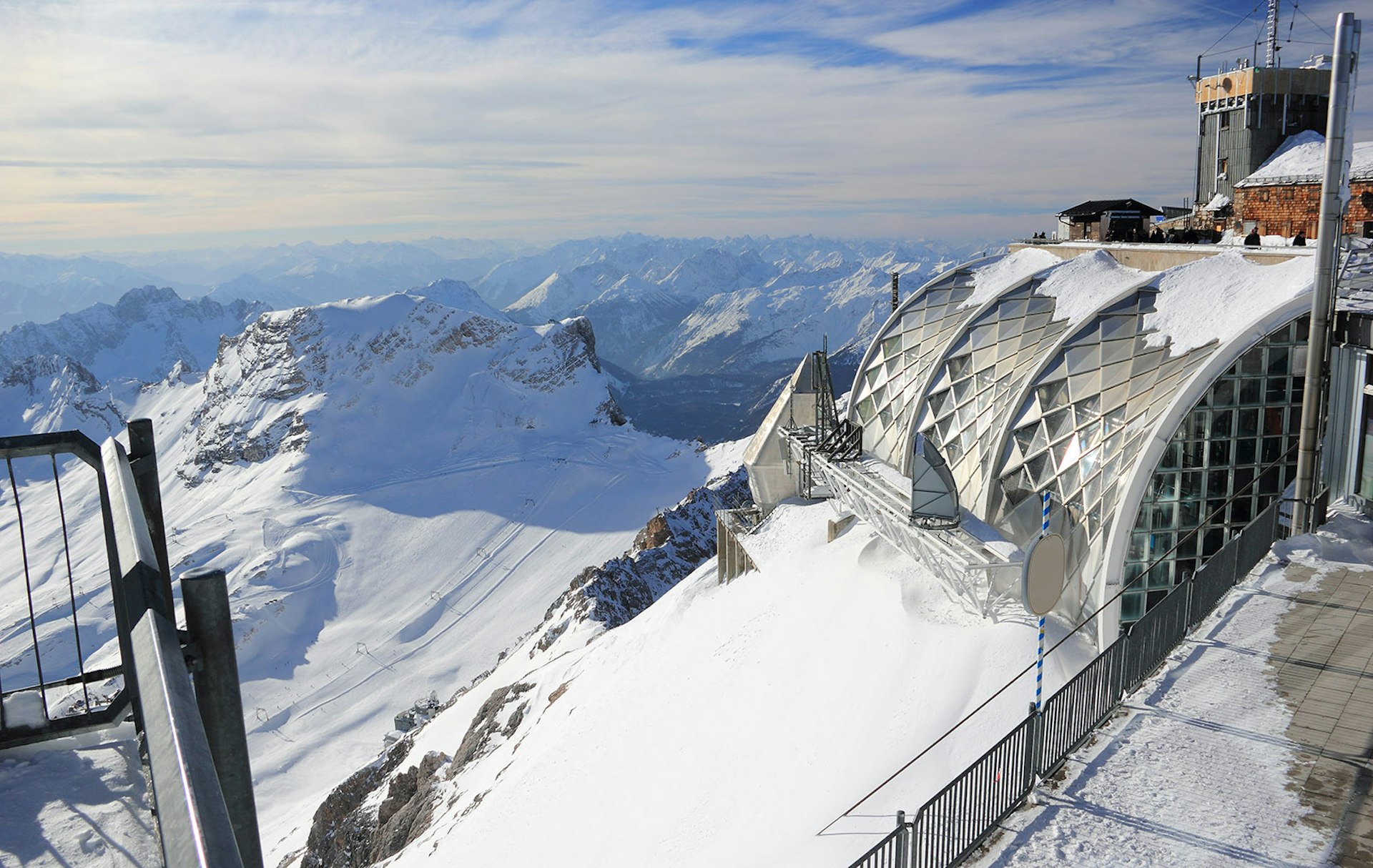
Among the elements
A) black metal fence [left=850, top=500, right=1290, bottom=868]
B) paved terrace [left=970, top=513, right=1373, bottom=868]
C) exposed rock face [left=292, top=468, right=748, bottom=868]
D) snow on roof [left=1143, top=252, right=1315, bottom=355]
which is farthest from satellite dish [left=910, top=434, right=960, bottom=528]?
exposed rock face [left=292, top=468, right=748, bottom=868]

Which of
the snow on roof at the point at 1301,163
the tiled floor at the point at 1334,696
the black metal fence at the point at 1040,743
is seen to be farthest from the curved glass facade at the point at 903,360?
the snow on roof at the point at 1301,163

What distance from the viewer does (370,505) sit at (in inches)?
4400

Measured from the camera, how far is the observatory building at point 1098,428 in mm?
18094

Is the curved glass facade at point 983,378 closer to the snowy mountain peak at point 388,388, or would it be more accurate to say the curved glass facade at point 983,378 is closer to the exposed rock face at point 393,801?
the exposed rock face at point 393,801

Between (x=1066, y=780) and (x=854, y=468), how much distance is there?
1836 centimetres

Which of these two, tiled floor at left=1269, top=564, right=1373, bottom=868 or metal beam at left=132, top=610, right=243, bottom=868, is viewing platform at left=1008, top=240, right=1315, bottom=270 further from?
metal beam at left=132, top=610, right=243, bottom=868

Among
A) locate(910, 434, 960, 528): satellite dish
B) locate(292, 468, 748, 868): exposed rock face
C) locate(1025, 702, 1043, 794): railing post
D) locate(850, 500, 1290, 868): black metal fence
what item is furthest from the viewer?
locate(292, 468, 748, 868): exposed rock face

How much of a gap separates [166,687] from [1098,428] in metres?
21.2

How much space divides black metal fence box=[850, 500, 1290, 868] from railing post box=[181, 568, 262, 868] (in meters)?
7.51

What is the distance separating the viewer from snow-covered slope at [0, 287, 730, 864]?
7275 cm

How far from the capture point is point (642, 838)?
60.4ft

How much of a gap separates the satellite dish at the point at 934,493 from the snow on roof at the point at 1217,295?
5.58 metres

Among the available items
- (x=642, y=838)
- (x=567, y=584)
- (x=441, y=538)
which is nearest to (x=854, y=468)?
(x=642, y=838)

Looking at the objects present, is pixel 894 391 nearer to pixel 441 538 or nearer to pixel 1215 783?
pixel 1215 783
